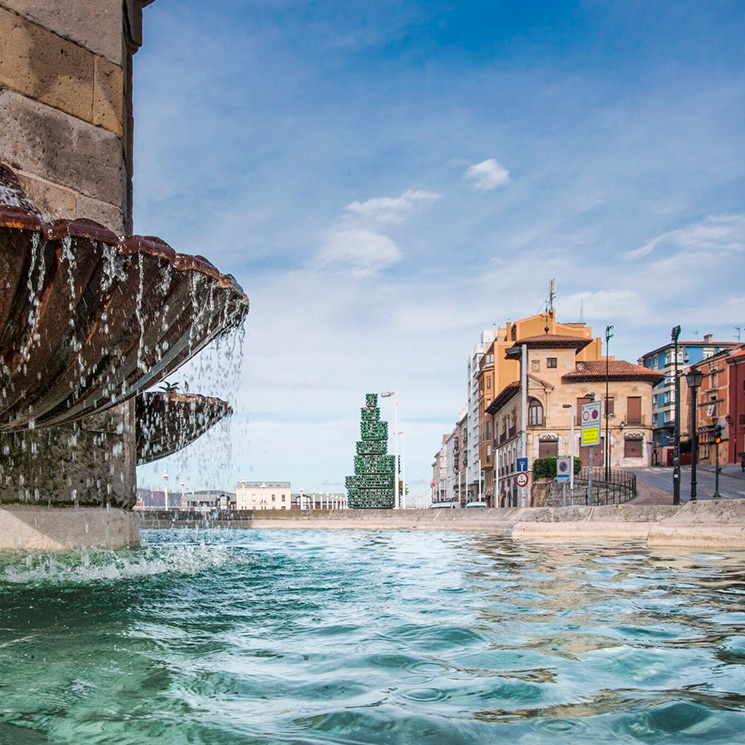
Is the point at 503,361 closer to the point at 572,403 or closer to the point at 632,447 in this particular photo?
the point at 572,403

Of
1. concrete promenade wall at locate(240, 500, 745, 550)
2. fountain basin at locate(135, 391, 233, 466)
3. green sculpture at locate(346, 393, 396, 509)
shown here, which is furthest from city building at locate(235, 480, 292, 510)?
fountain basin at locate(135, 391, 233, 466)

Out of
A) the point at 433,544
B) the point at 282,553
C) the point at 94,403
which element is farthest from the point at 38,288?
the point at 433,544

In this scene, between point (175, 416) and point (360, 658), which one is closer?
point (360, 658)

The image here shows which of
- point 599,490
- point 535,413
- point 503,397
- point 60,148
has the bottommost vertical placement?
point 599,490

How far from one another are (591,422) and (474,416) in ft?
204

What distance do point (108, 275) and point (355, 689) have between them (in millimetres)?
2824

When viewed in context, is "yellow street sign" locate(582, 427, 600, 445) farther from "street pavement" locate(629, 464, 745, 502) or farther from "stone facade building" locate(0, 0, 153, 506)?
"stone facade building" locate(0, 0, 153, 506)

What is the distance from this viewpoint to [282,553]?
908 cm

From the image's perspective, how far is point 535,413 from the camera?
5097cm

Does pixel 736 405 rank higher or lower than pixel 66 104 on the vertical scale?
lower

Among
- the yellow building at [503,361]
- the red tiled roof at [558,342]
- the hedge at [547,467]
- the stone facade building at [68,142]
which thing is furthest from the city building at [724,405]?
the stone facade building at [68,142]

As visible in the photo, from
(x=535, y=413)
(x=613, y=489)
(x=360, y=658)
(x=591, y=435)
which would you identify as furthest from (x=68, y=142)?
(x=535, y=413)

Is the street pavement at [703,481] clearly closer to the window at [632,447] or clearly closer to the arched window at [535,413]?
the window at [632,447]

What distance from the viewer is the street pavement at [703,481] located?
32.0 meters
